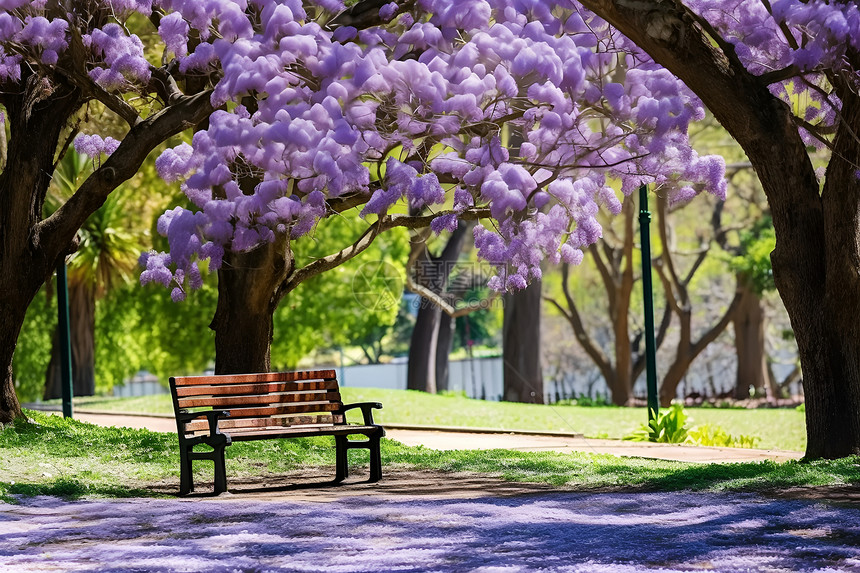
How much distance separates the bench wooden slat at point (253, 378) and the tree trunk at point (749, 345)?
23684 mm

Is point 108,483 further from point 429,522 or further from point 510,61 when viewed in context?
point 510,61

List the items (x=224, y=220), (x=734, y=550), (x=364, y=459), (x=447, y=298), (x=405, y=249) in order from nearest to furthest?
(x=734, y=550) < (x=224, y=220) < (x=364, y=459) < (x=447, y=298) < (x=405, y=249)

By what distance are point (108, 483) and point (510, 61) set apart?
5.07 m

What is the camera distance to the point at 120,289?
31.8 m

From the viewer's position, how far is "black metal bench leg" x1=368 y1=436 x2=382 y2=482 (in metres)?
9.73

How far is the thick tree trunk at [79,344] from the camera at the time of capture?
103 ft

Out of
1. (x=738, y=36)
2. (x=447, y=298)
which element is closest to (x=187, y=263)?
(x=738, y=36)

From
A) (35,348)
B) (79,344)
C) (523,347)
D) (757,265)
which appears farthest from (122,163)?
(35,348)

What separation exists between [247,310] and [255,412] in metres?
2.72

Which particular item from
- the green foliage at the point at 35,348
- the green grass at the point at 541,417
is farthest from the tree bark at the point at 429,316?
the green foliage at the point at 35,348

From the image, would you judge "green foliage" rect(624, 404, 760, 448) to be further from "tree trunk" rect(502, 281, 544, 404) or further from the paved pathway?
"tree trunk" rect(502, 281, 544, 404)

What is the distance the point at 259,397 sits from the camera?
9.82 m

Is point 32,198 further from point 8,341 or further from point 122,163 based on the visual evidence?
point 122,163

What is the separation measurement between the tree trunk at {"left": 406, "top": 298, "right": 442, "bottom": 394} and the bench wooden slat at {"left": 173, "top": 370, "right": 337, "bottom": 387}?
17478 millimetres
